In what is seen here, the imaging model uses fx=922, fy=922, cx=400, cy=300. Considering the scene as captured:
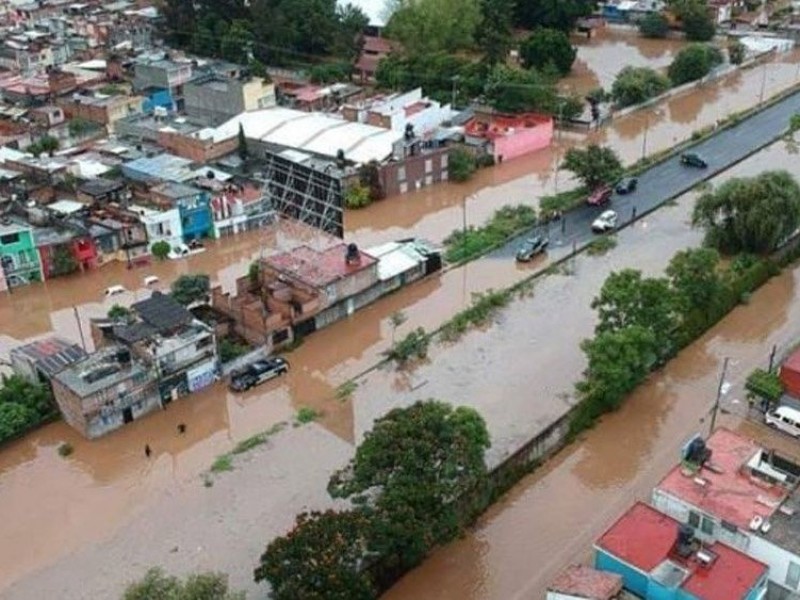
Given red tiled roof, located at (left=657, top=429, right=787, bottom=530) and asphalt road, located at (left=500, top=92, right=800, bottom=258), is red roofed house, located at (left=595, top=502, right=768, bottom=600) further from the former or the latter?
asphalt road, located at (left=500, top=92, right=800, bottom=258)

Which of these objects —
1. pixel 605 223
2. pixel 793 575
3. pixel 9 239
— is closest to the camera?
pixel 793 575

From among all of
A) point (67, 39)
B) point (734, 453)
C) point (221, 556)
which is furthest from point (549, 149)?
point (67, 39)

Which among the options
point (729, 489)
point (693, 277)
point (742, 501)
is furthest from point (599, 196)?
point (742, 501)

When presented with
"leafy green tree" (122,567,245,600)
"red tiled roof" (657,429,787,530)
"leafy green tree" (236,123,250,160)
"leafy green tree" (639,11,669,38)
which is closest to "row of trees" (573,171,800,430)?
"red tiled roof" (657,429,787,530)

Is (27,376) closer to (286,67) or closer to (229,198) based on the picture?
(229,198)

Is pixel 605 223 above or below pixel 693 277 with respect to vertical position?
below

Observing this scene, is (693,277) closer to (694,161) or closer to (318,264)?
(318,264)

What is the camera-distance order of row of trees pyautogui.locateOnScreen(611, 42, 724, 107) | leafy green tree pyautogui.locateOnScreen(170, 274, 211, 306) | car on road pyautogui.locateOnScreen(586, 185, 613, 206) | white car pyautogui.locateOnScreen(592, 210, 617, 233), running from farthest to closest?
row of trees pyautogui.locateOnScreen(611, 42, 724, 107)
car on road pyautogui.locateOnScreen(586, 185, 613, 206)
white car pyautogui.locateOnScreen(592, 210, 617, 233)
leafy green tree pyautogui.locateOnScreen(170, 274, 211, 306)
